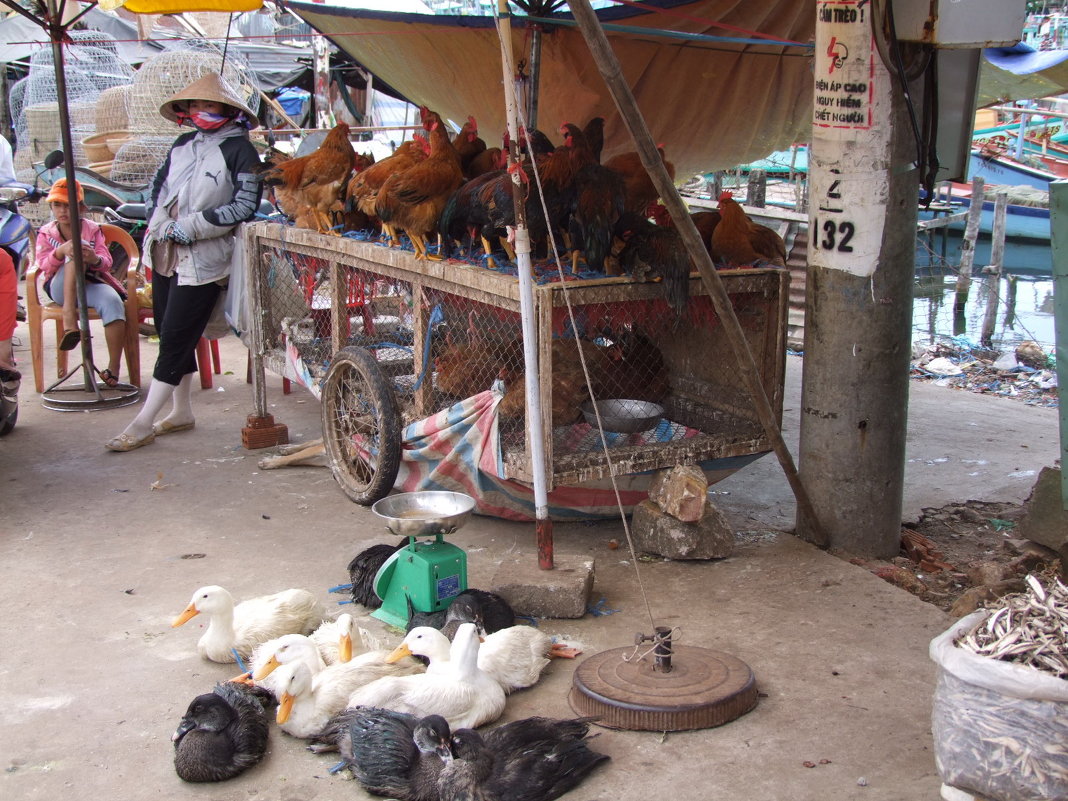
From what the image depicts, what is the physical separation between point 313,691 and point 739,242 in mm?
2817

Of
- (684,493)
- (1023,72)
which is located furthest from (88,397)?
(1023,72)

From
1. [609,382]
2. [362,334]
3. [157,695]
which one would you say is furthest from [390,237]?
[157,695]

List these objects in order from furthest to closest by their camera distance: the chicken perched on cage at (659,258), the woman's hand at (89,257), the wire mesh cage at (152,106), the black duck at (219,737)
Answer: the wire mesh cage at (152,106) < the woman's hand at (89,257) < the chicken perched on cage at (659,258) < the black duck at (219,737)

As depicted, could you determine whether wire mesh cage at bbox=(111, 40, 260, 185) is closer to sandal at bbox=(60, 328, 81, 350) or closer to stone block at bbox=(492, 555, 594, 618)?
sandal at bbox=(60, 328, 81, 350)

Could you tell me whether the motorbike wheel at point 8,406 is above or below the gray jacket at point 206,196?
below

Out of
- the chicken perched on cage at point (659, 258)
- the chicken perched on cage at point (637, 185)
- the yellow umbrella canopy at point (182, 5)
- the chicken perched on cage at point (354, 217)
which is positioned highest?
the yellow umbrella canopy at point (182, 5)

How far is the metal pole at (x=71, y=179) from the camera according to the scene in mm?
6523

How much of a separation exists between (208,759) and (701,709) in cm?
142

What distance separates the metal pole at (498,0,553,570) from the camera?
3.71 metres

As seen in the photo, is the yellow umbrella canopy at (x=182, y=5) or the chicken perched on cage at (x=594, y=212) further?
the yellow umbrella canopy at (x=182, y=5)

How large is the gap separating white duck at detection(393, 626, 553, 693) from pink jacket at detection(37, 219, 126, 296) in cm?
508

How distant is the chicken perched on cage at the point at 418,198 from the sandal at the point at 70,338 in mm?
3377

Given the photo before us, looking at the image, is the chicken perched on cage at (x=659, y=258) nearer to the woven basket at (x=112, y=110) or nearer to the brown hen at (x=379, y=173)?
the brown hen at (x=379, y=173)

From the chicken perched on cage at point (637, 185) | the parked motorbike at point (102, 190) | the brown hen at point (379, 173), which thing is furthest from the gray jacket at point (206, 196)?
the parked motorbike at point (102, 190)
